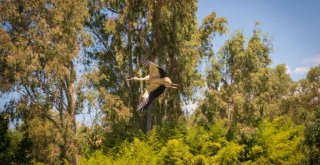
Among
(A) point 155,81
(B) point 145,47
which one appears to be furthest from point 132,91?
(A) point 155,81

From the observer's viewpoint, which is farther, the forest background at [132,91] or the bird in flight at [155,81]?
the forest background at [132,91]

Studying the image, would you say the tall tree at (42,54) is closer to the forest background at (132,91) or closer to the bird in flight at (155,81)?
the forest background at (132,91)

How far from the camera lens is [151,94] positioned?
852 cm

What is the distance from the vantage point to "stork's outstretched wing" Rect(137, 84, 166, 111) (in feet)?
27.1

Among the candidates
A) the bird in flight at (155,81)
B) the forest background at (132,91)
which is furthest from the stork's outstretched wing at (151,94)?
the forest background at (132,91)

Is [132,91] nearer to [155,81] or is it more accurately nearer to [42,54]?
[42,54]

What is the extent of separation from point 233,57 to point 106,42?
15.3 feet

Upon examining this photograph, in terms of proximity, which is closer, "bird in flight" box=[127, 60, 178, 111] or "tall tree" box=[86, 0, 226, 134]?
"bird in flight" box=[127, 60, 178, 111]

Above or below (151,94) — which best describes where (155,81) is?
above

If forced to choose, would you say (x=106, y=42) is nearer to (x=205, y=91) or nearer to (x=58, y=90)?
(x=58, y=90)

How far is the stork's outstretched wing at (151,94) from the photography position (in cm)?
827

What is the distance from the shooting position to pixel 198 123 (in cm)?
1337

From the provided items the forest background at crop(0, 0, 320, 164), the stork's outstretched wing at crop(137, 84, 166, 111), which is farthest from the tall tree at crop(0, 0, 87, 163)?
the stork's outstretched wing at crop(137, 84, 166, 111)

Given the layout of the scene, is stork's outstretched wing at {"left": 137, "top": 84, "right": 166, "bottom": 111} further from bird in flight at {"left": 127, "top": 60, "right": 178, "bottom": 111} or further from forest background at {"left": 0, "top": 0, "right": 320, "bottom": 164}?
forest background at {"left": 0, "top": 0, "right": 320, "bottom": 164}
